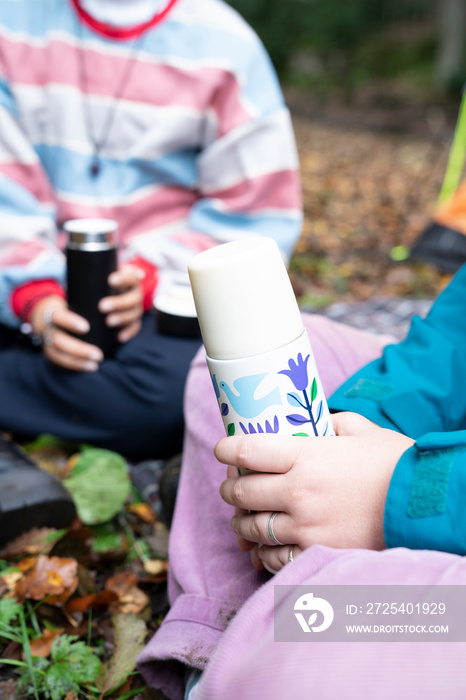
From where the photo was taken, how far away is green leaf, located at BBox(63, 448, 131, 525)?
Answer: 4.53 ft

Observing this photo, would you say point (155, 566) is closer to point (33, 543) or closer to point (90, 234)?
point (33, 543)

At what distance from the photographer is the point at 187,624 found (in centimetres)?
92

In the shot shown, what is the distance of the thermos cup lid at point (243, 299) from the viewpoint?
71cm

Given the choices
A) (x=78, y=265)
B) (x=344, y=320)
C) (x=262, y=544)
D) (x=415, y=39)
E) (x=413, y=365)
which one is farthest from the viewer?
(x=415, y=39)

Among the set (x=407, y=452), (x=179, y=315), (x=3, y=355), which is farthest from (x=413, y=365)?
(x=3, y=355)

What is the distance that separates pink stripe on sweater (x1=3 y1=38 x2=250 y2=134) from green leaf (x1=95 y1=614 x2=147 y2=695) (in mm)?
1258

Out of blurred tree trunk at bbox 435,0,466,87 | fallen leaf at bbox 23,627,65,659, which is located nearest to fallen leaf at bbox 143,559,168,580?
fallen leaf at bbox 23,627,65,659

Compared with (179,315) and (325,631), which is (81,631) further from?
(179,315)

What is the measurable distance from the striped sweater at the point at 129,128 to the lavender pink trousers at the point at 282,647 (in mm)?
1020

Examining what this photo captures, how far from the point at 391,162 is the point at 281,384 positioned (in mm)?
6813

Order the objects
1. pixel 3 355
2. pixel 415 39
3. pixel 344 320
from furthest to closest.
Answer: pixel 415 39 → pixel 344 320 → pixel 3 355

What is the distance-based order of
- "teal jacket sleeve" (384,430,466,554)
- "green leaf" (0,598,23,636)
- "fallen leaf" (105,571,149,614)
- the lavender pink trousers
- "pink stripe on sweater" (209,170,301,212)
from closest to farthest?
the lavender pink trousers, "teal jacket sleeve" (384,430,466,554), "green leaf" (0,598,23,636), "fallen leaf" (105,571,149,614), "pink stripe on sweater" (209,170,301,212)

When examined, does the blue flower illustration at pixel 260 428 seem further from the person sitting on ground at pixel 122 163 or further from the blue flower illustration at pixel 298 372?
the person sitting on ground at pixel 122 163

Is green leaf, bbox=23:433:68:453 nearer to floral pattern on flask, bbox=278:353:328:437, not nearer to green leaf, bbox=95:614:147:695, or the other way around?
green leaf, bbox=95:614:147:695
